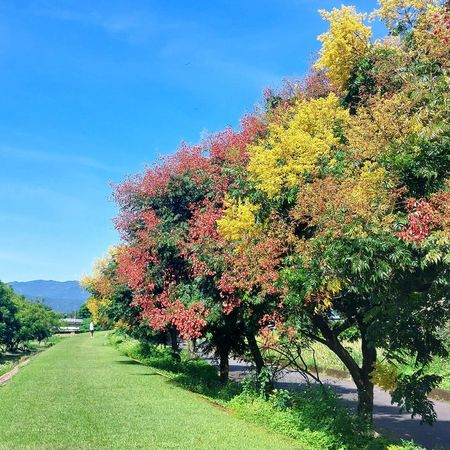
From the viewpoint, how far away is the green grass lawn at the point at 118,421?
1018 cm

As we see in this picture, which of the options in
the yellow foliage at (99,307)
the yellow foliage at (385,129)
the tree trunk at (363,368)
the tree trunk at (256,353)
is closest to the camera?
the yellow foliage at (385,129)

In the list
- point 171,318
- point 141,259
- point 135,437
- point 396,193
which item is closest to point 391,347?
point 396,193

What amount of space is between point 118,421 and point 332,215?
719 centimetres

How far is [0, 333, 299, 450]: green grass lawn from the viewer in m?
10.2

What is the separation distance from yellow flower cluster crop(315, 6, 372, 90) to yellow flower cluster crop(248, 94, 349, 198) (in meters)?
0.91

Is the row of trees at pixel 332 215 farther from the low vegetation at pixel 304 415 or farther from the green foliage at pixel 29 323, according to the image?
the green foliage at pixel 29 323

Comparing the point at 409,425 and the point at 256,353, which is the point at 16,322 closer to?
the point at 256,353

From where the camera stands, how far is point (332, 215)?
838cm

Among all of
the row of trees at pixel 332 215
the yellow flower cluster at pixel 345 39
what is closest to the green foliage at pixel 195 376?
the row of trees at pixel 332 215

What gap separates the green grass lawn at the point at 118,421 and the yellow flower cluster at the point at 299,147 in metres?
4.98

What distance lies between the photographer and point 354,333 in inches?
643

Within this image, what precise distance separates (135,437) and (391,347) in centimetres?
505

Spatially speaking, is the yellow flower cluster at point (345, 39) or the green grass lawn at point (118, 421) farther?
the yellow flower cluster at point (345, 39)

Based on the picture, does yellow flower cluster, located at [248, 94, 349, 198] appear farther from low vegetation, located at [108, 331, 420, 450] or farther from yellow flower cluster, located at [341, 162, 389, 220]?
low vegetation, located at [108, 331, 420, 450]
